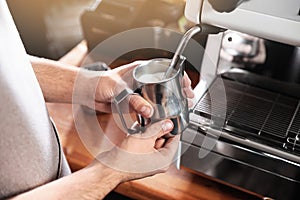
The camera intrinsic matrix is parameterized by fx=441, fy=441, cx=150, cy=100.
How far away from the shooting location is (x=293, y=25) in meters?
0.63

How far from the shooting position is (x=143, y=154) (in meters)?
0.67

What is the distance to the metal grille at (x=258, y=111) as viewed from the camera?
2.42 ft

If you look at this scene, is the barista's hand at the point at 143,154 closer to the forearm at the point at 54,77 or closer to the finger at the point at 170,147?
the finger at the point at 170,147

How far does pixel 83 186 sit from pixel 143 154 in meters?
0.10

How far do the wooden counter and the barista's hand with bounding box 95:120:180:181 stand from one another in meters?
0.15

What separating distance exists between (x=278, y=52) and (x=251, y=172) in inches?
9.3

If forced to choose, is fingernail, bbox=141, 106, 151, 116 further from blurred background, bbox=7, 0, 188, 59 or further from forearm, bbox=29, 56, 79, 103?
blurred background, bbox=7, 0, 188, 59

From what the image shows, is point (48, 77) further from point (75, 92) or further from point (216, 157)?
point (216, 157)

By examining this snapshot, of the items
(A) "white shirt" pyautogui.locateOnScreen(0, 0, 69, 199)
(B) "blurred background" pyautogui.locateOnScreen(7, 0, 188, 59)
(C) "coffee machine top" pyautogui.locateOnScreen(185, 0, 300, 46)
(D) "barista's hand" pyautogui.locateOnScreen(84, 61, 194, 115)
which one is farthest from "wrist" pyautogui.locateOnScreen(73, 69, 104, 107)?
(B) "blurred background" pyautogui.locateOnScreen(7, 0, 188, 59)

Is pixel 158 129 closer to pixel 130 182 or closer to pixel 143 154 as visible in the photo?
pixel 143 154

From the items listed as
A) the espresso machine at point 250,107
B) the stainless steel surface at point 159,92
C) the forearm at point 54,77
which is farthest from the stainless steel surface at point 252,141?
the forearm at point 54,77

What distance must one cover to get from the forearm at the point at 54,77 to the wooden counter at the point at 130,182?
0.49ft

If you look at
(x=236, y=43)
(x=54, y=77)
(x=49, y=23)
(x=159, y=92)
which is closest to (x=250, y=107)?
(x=236, y=43)

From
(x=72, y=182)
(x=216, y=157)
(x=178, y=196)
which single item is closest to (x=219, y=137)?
(x=216, y=157)
